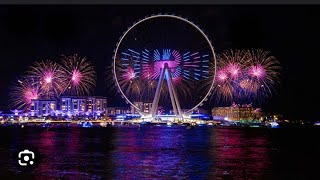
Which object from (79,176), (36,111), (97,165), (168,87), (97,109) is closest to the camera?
(79,176)

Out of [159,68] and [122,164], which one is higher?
[159,68]

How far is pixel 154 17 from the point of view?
64875mm

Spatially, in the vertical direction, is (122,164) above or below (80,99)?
below

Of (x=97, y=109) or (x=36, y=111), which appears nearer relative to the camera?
(x=36, y=111)

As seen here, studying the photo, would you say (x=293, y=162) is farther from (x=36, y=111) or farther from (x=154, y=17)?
(x=36, y=111)

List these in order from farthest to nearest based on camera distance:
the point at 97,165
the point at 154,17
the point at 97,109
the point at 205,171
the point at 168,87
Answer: the point at 97,109
the point at 168,87
the point at 154,17
the point at 97,165
the point at 205,171

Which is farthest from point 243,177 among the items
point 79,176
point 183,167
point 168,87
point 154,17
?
point 168,87

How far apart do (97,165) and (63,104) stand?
385ft

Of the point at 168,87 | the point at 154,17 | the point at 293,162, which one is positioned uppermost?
the point at 154,17

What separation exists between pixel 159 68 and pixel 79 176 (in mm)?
47496

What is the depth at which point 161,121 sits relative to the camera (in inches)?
4008

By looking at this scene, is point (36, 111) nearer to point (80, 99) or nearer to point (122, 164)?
point (80, 99)

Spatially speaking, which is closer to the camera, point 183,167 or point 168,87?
point 183,167

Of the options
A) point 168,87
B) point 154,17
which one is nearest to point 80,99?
point 168,87
